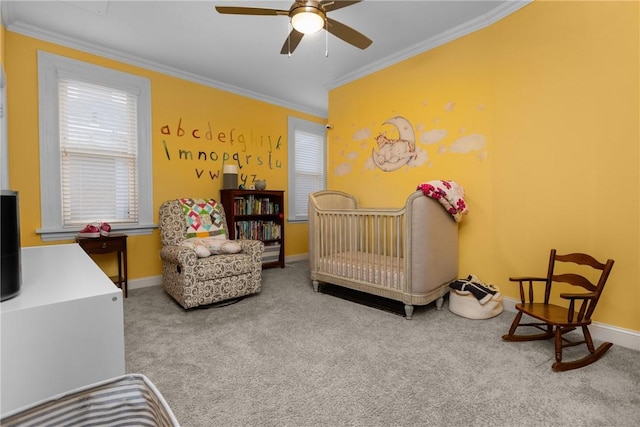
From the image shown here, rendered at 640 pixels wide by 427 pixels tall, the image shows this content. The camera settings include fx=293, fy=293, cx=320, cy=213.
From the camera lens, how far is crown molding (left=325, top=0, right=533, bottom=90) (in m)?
2.34

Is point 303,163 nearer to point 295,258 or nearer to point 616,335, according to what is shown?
point 295,258

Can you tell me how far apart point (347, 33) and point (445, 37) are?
4.16ft

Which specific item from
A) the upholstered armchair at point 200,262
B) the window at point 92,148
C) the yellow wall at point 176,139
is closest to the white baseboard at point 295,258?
the yellow wall at point 176,139

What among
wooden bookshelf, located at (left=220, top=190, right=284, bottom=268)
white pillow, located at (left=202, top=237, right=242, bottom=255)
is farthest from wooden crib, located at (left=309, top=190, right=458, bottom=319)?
wooden bookshelf, located at (left=220, top=190, right=284, bottom=268)

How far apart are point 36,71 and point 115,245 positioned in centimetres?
167

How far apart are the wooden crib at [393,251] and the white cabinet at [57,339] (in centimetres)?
194

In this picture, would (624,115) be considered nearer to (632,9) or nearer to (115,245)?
(632,9)

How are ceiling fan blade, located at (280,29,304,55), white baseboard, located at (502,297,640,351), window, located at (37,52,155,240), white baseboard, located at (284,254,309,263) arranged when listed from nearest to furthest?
white baseboard, located at (502,297,640,351) < ceiling fan blade, located at (280,29,304,55) < window, located at (37,52,155,240) < white baseboard, located at (284,254,309,263)

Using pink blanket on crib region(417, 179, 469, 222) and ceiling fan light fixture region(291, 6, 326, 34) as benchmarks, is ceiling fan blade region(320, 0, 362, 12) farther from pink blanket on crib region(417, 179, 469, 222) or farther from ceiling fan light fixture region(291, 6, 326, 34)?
pink blanket on crib region(417, 179, 469, 222)

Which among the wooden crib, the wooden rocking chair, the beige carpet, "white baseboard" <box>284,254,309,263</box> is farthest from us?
"white baseboard" <box>284,254,309,263</box>

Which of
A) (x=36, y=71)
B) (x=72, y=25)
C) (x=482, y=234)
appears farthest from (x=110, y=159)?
(x=482, y=234)

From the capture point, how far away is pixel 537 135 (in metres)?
2.24

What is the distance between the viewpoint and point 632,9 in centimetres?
181

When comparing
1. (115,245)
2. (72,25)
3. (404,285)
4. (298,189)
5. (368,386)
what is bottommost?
(368,386)
